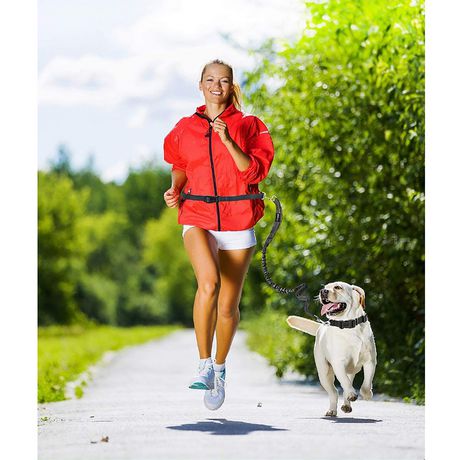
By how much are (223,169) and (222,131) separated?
0.84ft

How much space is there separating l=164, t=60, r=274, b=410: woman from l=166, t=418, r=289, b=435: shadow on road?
0.61 ft

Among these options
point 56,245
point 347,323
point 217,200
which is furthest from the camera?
point 56,245

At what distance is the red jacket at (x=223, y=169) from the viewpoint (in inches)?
191

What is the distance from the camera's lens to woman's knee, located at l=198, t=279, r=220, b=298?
4.78 m

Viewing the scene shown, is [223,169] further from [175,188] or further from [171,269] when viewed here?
[171,269]

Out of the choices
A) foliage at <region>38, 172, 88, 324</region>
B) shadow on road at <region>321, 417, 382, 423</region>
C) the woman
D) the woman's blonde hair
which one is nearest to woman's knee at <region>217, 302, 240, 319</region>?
the woman

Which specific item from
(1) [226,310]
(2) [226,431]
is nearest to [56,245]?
(1) [226,310]

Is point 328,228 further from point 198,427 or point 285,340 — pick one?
point 198,427

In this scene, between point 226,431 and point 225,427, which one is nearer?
point 226,431

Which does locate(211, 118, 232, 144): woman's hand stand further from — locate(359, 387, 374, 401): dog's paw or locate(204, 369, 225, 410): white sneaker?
locate(359, 387, 374, 401): dog's paw

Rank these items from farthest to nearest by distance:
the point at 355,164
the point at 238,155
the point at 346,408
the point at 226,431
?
the point at 355,164
the point at 346,408
the point at 238,155
the point at 226,431

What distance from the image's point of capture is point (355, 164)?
26.8 feet
